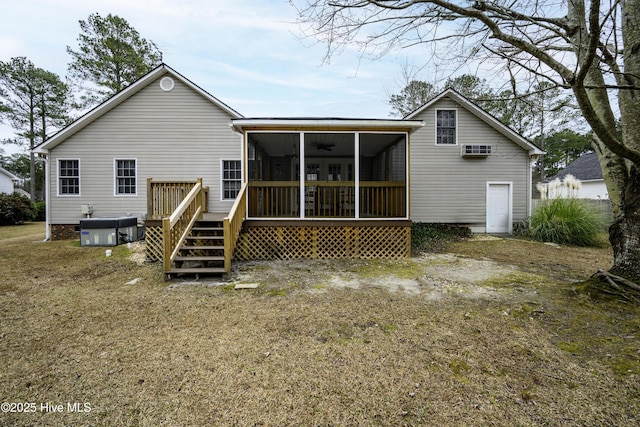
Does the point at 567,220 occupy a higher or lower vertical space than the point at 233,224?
lower

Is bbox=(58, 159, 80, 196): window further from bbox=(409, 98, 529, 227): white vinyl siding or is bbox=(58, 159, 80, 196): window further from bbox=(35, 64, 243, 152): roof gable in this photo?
bbox=(409, 98, 529, 227): white vinyl siding

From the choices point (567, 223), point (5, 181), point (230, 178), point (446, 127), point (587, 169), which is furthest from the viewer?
point (5, 181)

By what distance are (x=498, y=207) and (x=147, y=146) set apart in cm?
1327

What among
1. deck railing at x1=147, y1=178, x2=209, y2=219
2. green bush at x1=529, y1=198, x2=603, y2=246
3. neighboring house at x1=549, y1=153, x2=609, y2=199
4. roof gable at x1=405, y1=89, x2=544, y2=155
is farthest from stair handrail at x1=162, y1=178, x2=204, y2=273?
neighboring house at x1=549, y1=153, x2=609, y2=199

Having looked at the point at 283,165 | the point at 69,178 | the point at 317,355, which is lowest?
the point at 317,355

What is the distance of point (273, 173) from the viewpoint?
480 inches

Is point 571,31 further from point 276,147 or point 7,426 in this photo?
point 276,147

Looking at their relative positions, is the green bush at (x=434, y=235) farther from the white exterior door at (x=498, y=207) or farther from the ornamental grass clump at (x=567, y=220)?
the ornamental grass clump at (x=567, y=220)

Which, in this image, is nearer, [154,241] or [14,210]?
[154,241]

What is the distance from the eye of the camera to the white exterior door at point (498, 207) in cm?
1131

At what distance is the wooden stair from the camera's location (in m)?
5.49

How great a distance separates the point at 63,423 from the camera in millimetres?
1950

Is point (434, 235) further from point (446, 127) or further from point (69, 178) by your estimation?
point (69, 178)

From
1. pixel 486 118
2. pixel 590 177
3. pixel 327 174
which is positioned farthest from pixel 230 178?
pixel 590 177
